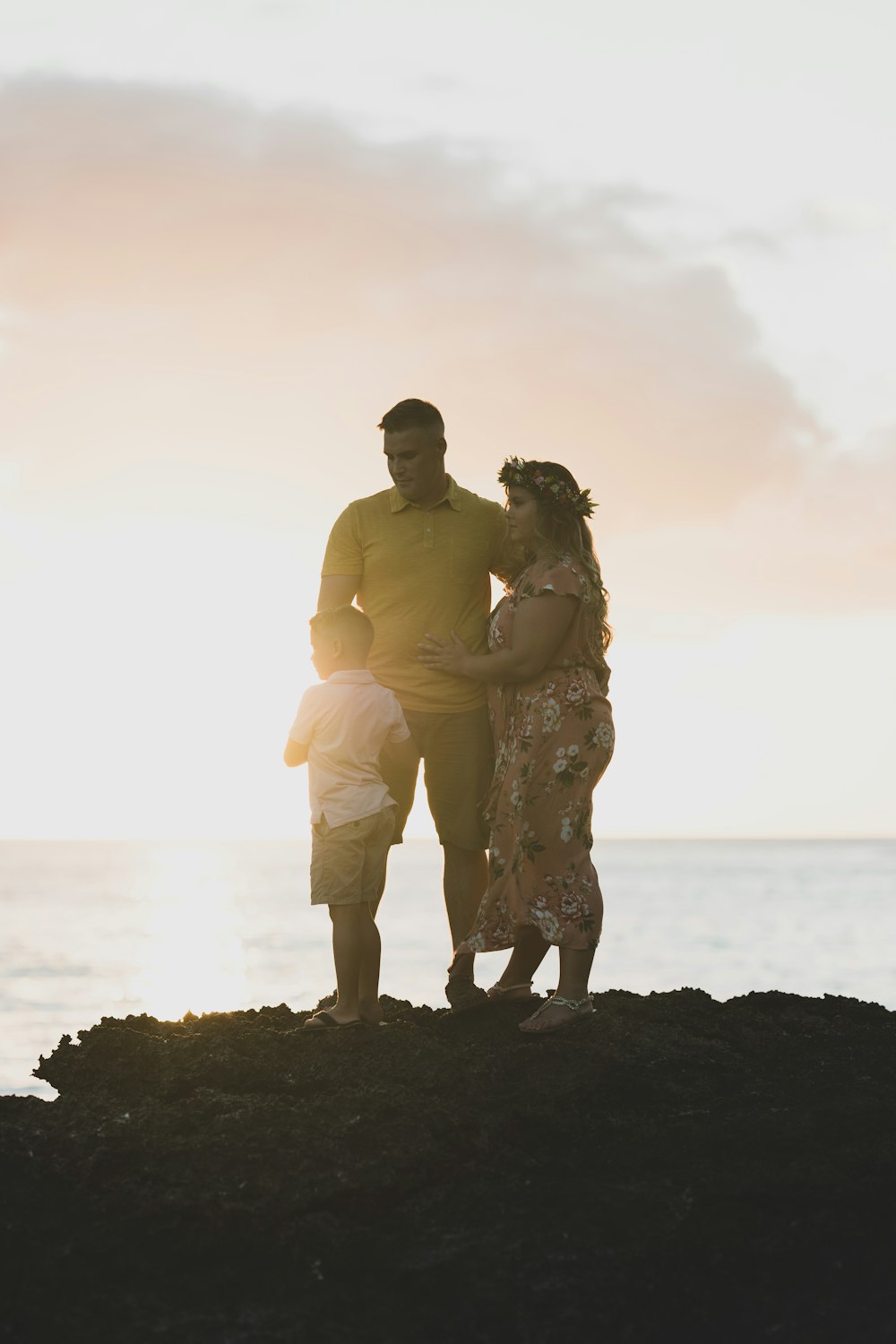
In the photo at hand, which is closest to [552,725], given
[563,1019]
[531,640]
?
[531,640]

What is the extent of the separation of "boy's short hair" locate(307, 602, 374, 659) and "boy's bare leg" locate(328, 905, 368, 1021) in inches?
41.5

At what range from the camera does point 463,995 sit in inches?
251

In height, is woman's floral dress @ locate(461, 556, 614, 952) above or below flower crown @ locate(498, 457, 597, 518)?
below

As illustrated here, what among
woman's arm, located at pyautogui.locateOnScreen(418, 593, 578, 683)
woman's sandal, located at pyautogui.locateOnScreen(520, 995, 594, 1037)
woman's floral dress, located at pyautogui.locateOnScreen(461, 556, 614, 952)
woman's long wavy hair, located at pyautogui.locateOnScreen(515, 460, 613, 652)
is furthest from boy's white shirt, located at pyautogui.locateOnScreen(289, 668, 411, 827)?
woman's sandal, located at pyautogui.locateOnScreen(520, 995, 594, 1037)

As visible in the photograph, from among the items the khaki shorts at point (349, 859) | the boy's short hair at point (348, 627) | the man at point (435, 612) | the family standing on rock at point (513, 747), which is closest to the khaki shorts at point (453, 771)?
the man at point (435, 612)

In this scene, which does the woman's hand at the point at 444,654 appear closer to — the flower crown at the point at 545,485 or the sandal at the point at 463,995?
the flower crown at the point at 545,485

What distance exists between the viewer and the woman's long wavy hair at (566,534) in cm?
588

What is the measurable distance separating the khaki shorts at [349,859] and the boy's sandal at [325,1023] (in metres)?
0.47

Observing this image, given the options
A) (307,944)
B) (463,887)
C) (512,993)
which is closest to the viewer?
(512,993)

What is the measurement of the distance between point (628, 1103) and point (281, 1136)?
1.23 m

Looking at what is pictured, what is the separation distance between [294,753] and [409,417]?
156 centimetres

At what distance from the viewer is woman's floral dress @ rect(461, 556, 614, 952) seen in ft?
19.2

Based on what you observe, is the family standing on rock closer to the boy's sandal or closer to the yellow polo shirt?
the boy's sandal

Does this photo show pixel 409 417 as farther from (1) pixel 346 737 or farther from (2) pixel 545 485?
(1) pixel 346 737
